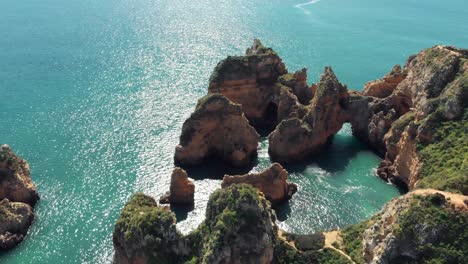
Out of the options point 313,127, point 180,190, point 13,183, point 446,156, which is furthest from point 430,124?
point 13,183

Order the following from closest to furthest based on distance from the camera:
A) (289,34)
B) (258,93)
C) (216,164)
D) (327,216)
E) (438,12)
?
(327,216), (216,164), (258,93), (289,34), (438,12)

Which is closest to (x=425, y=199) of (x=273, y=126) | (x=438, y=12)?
(x=273, y=126)

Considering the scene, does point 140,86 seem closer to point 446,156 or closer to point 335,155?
point 335,155

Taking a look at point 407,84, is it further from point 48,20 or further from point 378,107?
point 48,20

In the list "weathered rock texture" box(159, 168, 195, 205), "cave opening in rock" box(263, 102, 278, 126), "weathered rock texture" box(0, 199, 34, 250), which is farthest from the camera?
"cave opening in rock" box(263, 102, 278, 126)

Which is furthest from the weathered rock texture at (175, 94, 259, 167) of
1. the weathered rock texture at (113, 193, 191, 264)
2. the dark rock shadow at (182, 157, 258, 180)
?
the weathered rock texture at (113, 193, 191, 264)

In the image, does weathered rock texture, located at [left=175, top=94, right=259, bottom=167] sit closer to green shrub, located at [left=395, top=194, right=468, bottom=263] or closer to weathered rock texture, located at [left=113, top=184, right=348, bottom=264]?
weathered rock texture, located at [left=113, top=184, right=348, bottom=264]
